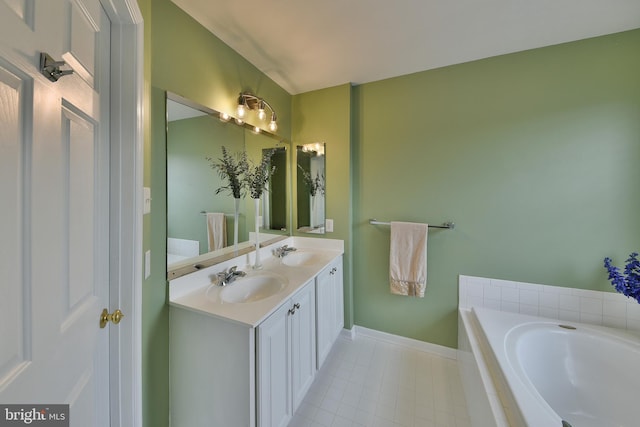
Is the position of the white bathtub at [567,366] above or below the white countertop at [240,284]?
below

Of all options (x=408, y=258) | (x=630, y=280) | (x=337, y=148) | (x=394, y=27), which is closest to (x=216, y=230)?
(x=337, y=148)

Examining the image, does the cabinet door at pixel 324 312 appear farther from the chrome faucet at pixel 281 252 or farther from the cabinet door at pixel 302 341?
the chrome faucet at pixel 281 252

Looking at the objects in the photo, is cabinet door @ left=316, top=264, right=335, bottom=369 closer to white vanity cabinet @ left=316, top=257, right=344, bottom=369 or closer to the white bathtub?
white vanity cabinet @ left=316, top=257, right=344, bottom=369

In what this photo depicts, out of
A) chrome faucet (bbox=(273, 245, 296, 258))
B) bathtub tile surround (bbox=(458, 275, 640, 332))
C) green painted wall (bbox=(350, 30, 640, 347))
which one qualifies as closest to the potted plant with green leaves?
chrome faucet (bbox=(273, 245, 296, 258))

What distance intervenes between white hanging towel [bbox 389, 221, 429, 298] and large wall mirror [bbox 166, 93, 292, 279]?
128cm

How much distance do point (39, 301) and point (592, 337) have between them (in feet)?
8.57

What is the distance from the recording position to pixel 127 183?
909 mm

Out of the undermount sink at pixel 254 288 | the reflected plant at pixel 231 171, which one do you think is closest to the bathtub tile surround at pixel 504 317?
the undermount sink at pixel 254 288

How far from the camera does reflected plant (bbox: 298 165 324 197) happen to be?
2320 millimetres

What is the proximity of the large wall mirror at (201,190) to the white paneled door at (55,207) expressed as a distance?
375mm

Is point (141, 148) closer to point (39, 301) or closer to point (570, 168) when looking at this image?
point (39, 301)

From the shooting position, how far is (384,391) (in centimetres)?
167

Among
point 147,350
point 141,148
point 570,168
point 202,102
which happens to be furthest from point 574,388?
point 202,102

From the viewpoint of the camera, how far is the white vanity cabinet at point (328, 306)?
1.67 metres
